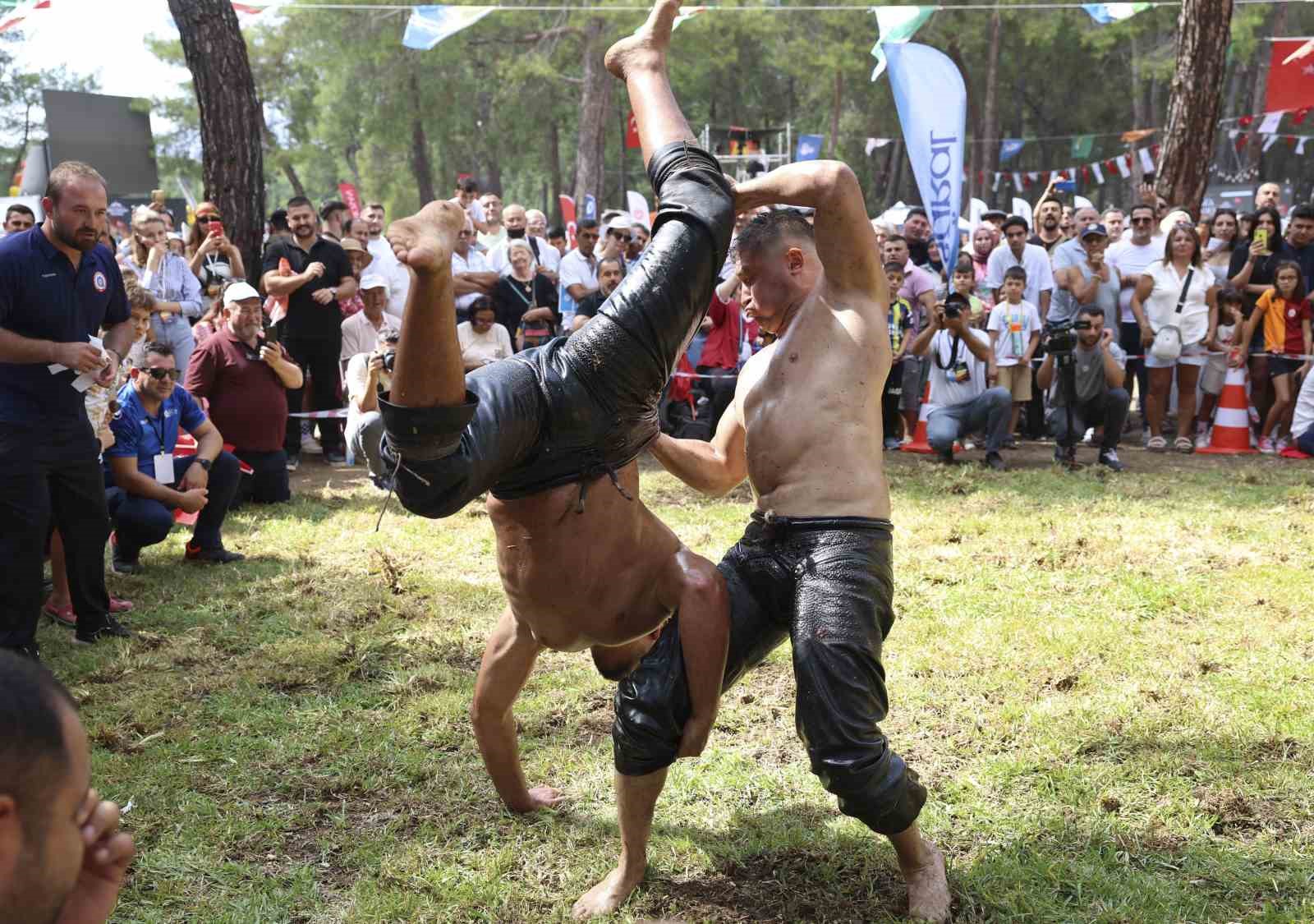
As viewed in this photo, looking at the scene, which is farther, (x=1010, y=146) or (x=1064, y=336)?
(x=1010, y=146)

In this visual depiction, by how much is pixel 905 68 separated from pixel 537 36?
1882 centimetres

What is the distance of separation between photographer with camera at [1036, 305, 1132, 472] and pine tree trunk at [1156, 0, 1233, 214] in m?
3.33

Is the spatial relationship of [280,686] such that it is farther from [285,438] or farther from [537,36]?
[537,36]

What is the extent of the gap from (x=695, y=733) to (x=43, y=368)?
3.37m

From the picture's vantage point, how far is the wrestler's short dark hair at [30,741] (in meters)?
1.38

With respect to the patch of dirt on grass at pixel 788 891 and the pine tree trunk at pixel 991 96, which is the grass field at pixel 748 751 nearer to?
the patch of dirt on grass at pixel 788 891

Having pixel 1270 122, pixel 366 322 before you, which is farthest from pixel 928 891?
pixel 1270 122

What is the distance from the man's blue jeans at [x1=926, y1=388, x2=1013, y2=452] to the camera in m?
9.09

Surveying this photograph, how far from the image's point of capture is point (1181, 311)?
A: 979 cm

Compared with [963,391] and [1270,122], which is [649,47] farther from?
[1270,122]

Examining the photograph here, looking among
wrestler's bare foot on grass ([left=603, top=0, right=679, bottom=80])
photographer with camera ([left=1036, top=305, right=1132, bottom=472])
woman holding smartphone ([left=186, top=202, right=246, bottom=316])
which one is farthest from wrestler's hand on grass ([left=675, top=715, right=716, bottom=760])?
woman holding smartphone ([left=186, top=202, right=246, bottom=316])

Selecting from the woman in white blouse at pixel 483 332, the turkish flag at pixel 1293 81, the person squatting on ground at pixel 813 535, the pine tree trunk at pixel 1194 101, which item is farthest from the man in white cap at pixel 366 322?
the turkish flag at pixel 1293 81

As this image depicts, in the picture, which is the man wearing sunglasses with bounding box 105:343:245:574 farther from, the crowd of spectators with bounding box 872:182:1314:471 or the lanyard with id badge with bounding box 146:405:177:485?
the crowd of spectators with bounding box 872:182:1314:471

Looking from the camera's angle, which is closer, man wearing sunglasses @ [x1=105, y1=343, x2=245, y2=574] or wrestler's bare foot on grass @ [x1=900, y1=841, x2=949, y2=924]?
wrestler's bare foot on grass @ [x1=900, y1=841, x2=949, y2=924]
